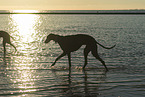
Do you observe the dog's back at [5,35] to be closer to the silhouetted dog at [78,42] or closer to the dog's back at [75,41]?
the silhouetted dog at [78,42]

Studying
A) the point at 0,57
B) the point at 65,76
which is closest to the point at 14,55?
the point at 0,57

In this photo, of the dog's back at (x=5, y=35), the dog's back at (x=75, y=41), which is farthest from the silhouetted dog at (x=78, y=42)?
the dog's back at (x=5, y=35)

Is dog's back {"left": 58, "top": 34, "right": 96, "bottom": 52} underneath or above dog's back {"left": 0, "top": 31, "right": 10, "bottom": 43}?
underneath

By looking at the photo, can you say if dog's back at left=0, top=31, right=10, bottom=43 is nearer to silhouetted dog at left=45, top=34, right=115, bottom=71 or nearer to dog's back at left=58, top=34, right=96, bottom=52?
silhouetted dog at left=45, top=34, right=115, bottom=71

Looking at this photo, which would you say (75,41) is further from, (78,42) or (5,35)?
(5,35)

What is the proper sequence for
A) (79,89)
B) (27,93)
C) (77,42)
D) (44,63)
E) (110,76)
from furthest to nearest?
(44,63) → (77,42) → (110,76) → (79,89) → (27,93)

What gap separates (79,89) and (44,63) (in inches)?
193

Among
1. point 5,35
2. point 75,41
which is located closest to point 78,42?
point 75,41

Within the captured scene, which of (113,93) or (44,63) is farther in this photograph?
(44,63)

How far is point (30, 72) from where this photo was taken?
37.9ft

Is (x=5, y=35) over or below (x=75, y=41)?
over

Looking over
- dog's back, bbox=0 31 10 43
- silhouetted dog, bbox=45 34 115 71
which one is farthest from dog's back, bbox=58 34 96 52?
dog's back, bbox=0 31 10 43

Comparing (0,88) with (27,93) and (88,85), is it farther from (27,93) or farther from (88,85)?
(88,85)

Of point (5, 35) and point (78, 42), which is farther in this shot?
point (5, 35)
